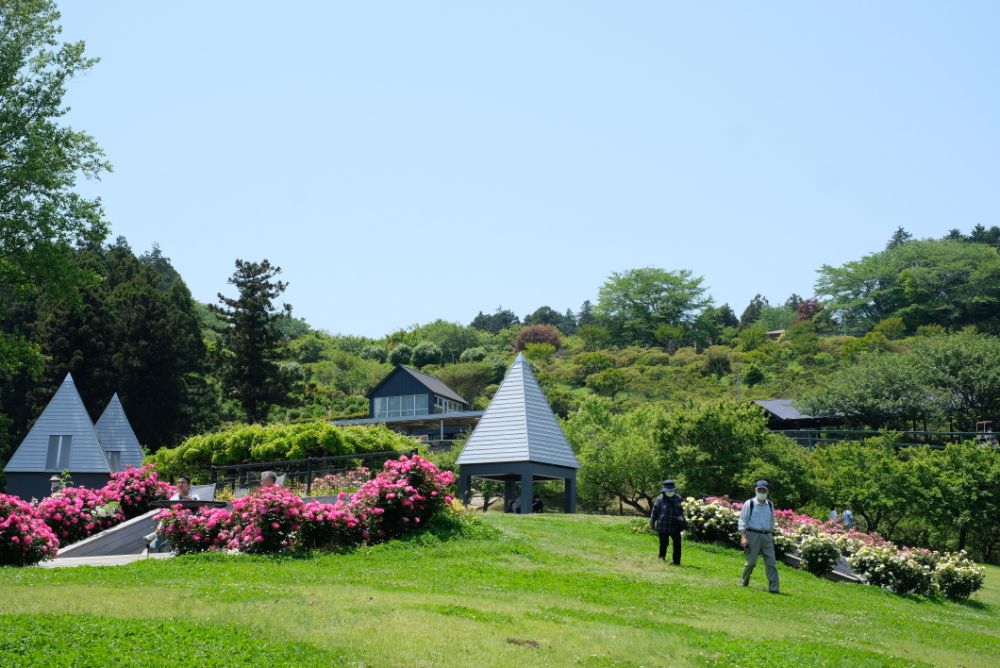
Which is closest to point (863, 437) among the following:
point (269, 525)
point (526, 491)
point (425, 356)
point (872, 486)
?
point (872, 486)

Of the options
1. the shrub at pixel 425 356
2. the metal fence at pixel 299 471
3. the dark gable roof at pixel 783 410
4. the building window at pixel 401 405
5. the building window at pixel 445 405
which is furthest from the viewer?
the shrub at pixel 425 356

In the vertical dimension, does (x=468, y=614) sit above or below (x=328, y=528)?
below

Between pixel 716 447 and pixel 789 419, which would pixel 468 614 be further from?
pixel 789 419

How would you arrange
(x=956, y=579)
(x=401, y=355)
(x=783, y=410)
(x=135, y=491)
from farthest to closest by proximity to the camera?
(x=401, y=355) < (x=783, y=410) < (x=135, y=491) < (x=956, y=579)

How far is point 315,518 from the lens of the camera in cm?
1658

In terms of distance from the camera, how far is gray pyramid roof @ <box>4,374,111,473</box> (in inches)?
1561

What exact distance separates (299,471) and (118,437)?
18.2 meters

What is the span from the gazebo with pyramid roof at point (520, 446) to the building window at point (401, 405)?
4043 cm

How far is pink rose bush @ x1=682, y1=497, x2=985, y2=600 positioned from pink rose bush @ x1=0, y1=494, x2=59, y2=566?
12738 millimetres

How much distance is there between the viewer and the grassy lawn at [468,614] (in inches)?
347

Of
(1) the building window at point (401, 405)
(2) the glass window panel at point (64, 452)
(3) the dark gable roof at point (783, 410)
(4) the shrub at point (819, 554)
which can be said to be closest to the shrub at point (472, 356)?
(1) the building window at point (401, 405)

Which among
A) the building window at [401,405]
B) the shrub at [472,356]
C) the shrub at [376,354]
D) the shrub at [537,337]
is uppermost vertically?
the shrub at [537,337]

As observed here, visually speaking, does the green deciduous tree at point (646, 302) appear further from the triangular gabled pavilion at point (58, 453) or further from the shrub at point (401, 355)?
the triangular gabled pavilion at point (58, 453)

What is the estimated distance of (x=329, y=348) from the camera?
96.6m
